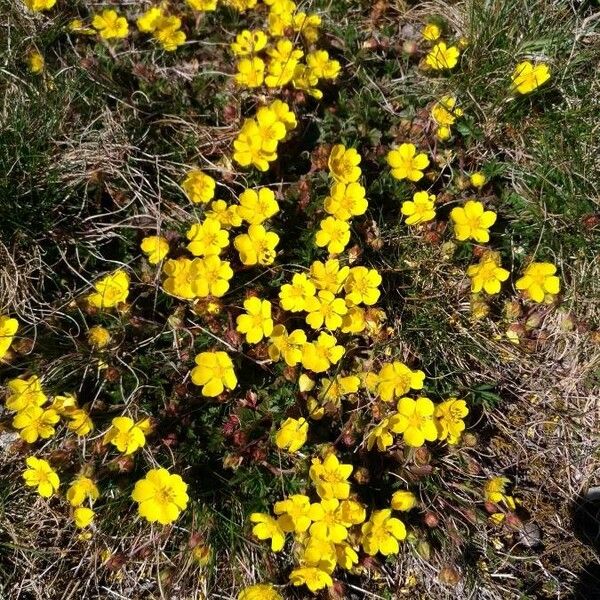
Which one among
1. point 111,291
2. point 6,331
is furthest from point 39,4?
point 6,331

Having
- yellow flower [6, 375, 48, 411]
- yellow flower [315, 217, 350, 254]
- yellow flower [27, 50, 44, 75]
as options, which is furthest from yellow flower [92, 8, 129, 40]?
yellow flower [6, 375, 48, 411]

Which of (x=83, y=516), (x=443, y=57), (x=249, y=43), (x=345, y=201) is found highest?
(x=443, y=57)

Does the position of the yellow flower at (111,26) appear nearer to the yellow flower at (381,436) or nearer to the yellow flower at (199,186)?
the yellow flower at (199,186)

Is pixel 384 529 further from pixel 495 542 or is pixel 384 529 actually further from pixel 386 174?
pixel 386 174

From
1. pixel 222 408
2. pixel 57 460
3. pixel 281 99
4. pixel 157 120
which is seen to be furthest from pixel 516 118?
pixel 57 460

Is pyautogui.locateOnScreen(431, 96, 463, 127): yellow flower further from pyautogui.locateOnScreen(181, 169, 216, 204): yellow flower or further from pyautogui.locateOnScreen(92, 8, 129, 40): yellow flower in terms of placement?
pyautogui.locateOnScreen(92, 8, 129, 40): yellow flower

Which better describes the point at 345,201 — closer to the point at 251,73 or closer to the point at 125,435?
the point at 251,73
